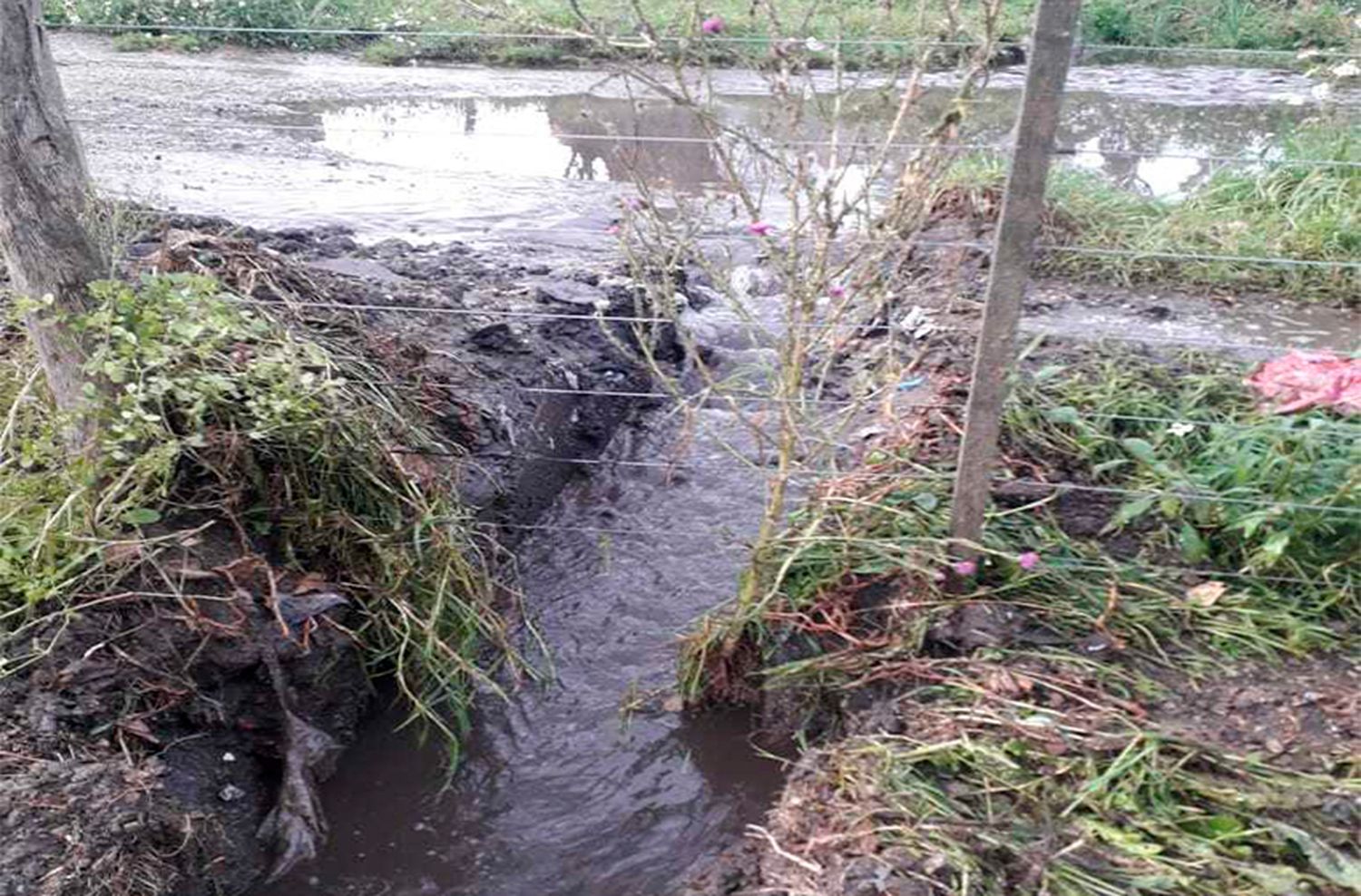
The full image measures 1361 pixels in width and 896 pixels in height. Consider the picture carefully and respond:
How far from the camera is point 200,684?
9.61 ft

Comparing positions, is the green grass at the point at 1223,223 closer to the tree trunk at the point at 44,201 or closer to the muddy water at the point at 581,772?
the muddy water at the point at 581,772

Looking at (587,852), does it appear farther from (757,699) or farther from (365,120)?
(365,120)

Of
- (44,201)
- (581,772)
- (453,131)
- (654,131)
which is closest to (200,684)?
(581,772)

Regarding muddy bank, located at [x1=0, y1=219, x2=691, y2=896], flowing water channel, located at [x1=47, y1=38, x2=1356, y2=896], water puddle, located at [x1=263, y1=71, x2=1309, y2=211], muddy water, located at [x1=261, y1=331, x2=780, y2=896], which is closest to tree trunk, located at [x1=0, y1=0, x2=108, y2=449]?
muddy bank, located at [x1=0, y1=219, x2=691, y2=896]

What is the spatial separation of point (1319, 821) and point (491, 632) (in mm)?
2150

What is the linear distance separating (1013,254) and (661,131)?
7.56m

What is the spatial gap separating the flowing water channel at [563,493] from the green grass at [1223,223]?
0.32 m

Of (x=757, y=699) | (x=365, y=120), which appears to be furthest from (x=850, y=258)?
(x=365, y=120)

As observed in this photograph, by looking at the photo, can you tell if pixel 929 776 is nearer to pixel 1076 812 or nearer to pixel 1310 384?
pixel 1076 812

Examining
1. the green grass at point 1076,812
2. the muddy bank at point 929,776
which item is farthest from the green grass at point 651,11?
the green grass at point 1076,812

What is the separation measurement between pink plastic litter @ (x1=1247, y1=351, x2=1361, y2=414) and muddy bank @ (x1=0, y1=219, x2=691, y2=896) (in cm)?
220

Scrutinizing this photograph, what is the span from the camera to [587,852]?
299 centimetres

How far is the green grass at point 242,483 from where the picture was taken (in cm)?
288

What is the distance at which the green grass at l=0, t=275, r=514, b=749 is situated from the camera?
2883mm
